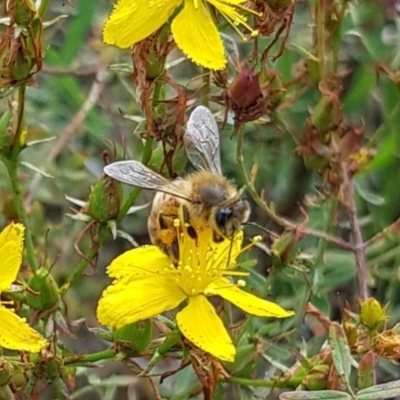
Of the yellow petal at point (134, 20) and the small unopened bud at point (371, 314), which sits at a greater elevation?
the yellow petal at point (134, 20)

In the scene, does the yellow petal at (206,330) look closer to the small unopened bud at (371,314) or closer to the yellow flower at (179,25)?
the small unopened bud at (371,314)

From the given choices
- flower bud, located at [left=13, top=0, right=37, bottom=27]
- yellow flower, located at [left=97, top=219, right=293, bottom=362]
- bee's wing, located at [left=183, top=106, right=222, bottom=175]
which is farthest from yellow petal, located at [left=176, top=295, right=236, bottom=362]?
flower bud, located at [left=13, top=0, right=37, bottom=27]

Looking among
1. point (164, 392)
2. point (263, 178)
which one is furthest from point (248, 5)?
point (263, 178)

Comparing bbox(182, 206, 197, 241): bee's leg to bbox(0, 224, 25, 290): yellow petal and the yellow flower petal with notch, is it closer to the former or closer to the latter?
the yellow flower petal with notch

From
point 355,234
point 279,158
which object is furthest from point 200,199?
point 279,158

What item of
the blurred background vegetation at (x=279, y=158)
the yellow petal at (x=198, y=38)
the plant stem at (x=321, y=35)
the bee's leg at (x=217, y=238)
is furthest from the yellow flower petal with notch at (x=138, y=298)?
the plant stem at (x=321, y=35)

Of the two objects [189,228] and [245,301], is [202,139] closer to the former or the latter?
[189,228]

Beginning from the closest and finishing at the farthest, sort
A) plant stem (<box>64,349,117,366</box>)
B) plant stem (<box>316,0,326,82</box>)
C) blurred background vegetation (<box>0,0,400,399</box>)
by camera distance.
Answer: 1. plant stem (<box>64,349,117,366</box>)
2. plant stem (<box>316,0,326,82</box>)
3. blurred background vegetation (<box>0,0,400,399</box>)
